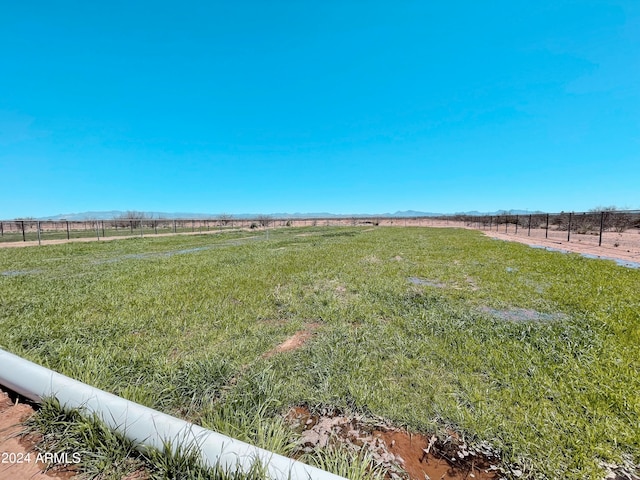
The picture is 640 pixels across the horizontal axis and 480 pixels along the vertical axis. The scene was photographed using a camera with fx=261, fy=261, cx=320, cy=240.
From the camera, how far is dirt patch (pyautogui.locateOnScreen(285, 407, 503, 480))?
4.99ft

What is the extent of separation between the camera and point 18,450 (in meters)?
1.56

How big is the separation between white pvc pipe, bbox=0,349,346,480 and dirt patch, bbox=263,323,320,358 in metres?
1.37

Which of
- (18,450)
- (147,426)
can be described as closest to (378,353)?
(147,426)

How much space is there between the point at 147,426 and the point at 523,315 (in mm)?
4786

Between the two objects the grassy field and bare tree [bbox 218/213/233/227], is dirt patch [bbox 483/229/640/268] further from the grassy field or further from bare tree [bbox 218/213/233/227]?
bare tree [bbox 218/213/233/227]

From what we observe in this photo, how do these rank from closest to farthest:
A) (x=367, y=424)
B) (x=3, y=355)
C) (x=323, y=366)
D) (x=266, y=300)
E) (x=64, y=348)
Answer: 1. (x=367, y=424)
2. (x=3, y=355)
3. (x=323, y=366)
4. (x=64, y=348)
5. (x=266, y=300)

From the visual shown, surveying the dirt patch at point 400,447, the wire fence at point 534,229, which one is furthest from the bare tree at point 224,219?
the dirt patch at point 400,447

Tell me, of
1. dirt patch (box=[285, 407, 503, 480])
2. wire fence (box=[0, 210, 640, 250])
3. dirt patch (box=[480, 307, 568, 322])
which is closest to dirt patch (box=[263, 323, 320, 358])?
dirt patch (box=[285, 407, 503, 480])

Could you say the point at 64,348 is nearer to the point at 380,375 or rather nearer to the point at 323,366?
the point at 323,366

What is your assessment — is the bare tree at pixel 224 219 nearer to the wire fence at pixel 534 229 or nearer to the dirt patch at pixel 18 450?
the wire fence at pixel 534 229

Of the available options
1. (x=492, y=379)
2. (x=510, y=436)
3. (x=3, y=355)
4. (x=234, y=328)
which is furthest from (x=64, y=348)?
(x=492, y=379)

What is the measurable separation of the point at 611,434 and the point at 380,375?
1.51 meters

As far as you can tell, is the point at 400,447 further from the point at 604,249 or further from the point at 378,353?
the point at 604,249

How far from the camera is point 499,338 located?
316 centimetres
